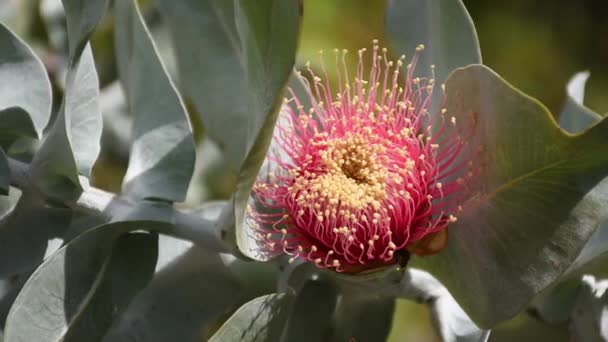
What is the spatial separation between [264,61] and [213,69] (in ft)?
1.25

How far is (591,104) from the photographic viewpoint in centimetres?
262

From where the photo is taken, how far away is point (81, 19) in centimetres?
89

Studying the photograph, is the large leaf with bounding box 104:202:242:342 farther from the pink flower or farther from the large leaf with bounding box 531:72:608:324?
the large leaf with bounding box 531:72:608:324

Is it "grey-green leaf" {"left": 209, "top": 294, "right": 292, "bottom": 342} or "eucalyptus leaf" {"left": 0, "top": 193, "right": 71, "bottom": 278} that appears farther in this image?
"eucalyptus leaf" {"left": 0, "top": 193, "right": 71, "bottom": 278}

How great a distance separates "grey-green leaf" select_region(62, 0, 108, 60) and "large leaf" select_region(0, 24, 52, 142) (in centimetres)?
10

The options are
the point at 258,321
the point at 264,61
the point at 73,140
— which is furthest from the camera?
the point at 73,140

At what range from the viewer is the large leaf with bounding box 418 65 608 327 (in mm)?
831

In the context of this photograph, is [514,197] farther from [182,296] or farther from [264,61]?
[182,296]

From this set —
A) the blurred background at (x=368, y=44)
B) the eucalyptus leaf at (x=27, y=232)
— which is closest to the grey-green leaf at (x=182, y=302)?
the eucalyptus leaf at (x=27, y=232)

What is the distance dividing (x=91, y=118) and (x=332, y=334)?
35 cm

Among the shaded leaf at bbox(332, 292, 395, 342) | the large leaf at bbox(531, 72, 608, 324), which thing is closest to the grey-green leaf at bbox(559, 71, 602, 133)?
the large leaf at bbox(531, 72, 608, 324)

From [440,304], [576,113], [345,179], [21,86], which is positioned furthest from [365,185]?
[21,86]

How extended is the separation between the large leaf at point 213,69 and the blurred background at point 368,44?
0.40 m

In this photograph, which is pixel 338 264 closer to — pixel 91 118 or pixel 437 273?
pixel 437 273
